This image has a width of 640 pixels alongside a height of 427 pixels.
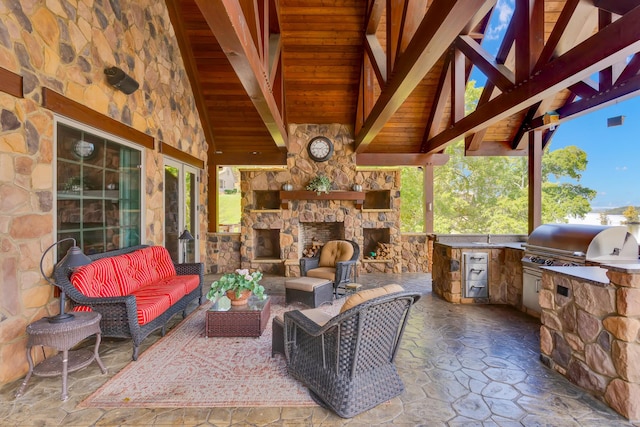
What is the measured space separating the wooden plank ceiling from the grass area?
709 centimetres

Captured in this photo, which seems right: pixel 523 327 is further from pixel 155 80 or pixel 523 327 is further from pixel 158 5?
pixel 158 5

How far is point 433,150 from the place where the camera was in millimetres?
6617

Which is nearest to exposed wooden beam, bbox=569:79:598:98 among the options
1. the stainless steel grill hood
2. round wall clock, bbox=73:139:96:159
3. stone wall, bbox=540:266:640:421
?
the stainless steel grill hood

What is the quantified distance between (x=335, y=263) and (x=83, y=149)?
3676 mm

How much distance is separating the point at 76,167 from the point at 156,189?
58.7 inches

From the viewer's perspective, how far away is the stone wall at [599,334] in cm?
200

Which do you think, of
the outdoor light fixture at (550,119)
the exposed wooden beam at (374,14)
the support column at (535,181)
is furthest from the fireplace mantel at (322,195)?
the outdoor light fixture at (550,119)

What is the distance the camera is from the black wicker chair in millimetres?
1945

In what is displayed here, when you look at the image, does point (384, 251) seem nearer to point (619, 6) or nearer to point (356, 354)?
point (356, 354)

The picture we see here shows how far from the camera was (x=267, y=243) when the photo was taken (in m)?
7.33

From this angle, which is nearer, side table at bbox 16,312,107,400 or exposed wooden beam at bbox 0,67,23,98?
side table at bbox 16,312,107,400

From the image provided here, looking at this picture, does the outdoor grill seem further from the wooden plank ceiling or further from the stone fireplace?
the stone fireplace

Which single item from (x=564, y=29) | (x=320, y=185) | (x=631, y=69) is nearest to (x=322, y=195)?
(x=320, y=185)

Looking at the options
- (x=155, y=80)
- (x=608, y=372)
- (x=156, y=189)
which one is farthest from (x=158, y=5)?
(x=608, y=372)
